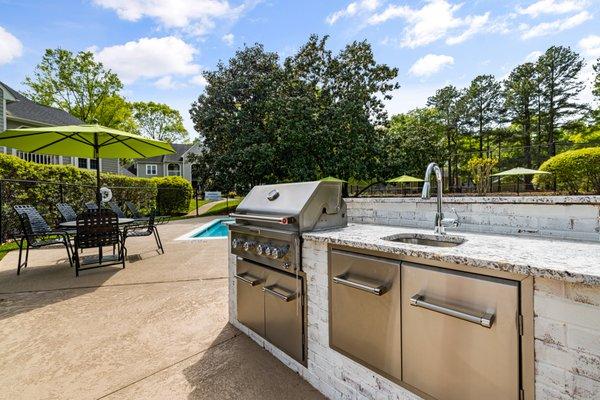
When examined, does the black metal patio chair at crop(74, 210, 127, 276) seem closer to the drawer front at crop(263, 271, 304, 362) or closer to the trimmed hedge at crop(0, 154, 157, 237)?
the drawer front at crop(263, 271, 304, 362)

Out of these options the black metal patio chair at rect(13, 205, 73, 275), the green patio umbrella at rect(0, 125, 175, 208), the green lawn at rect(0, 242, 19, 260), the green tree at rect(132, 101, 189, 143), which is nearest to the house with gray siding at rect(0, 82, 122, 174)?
the green lawn at rect(0, 242, 19, 260)

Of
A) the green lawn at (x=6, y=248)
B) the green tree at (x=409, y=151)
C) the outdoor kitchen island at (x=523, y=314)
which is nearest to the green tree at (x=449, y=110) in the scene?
the green tree at (x=409, y=151)

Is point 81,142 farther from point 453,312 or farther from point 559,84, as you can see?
point 559,84

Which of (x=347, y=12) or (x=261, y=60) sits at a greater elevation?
(x=261, y=60)

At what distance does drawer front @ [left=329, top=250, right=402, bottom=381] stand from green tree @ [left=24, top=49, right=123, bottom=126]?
2611 centimetres

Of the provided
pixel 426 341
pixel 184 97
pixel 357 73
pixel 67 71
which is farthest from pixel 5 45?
pixel 426 341

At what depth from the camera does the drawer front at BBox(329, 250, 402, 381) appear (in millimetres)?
1433

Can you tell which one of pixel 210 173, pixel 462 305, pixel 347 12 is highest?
pixel 347 12

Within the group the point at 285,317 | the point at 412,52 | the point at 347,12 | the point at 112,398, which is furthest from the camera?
the point at 412,52

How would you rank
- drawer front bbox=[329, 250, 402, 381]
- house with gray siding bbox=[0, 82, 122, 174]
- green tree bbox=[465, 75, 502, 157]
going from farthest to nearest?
green tree bbox=[465, 75, 502, 157], house with gray siding bbox=[0, 82, 122, 174], drawer front bbox=[329, 250, 402, 381]

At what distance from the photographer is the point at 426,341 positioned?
130 cm

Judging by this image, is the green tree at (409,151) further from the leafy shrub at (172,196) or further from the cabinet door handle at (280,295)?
the cabinet door handle at (280,295)

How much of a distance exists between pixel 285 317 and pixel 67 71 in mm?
26642

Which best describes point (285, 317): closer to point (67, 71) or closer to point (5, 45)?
point (5, 45)
